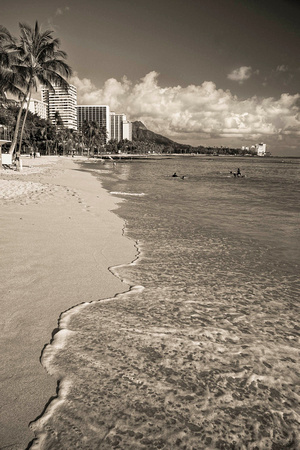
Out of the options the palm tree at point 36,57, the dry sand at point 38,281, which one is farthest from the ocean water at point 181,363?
the palm tree at point 36,57

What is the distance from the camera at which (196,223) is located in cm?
949

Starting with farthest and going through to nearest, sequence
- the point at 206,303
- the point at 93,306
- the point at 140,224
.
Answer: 1. the point at 140,224
2. the point at 206,303
3. the point at 93,306

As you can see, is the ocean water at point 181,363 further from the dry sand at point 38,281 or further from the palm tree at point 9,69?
the palm tree at point 9,69

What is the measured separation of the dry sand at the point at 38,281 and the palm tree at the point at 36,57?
21.1m

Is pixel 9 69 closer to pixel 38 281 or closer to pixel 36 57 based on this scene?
pixel 36 57

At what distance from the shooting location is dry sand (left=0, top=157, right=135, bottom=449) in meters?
2.37

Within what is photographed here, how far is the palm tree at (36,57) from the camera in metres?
24.7

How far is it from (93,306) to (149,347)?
1.06 m

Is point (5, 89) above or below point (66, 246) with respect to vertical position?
above

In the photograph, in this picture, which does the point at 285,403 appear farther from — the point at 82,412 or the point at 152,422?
the point at 82,412

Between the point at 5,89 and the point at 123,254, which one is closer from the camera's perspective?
the point at 123,254

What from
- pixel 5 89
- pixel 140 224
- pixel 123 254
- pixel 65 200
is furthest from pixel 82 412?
pixel 5 89

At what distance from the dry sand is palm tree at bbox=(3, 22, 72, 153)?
21.1 metres

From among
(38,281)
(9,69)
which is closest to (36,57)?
(9,69)
